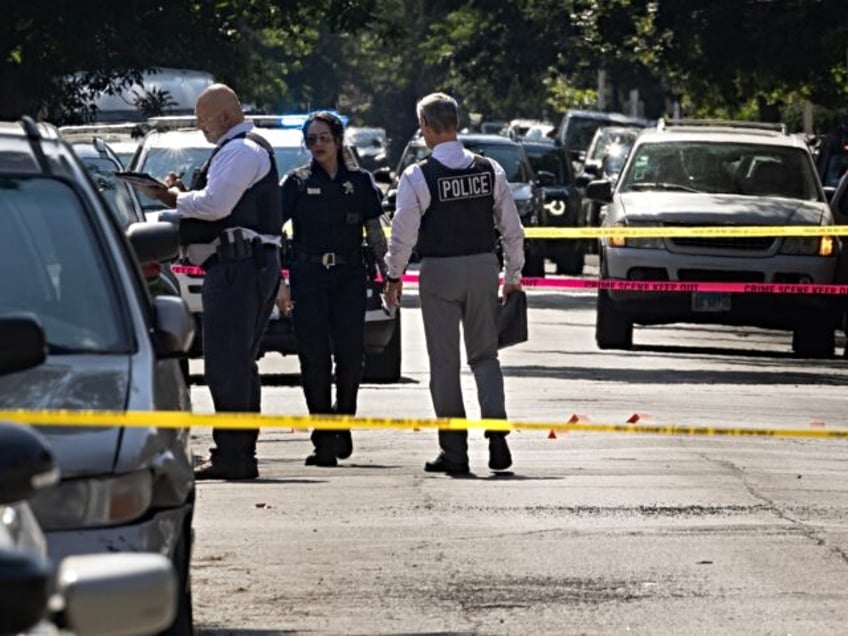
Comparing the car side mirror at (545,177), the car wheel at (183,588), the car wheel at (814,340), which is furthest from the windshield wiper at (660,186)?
the car wheel at (183,588)

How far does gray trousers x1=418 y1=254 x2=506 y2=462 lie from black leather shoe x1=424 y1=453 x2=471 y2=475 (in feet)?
0.10

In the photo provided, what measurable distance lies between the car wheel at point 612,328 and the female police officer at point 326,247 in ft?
26.7

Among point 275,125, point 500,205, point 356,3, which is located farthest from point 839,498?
point 356,3

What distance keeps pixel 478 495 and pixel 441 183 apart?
5.58 ft

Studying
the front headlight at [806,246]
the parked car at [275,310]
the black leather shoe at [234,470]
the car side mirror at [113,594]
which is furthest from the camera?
the front headlight at [806,246]

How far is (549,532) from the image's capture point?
10.4 m

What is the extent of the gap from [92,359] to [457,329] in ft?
18.0

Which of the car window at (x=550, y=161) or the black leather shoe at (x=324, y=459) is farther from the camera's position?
the car window at (x=550, y=161)

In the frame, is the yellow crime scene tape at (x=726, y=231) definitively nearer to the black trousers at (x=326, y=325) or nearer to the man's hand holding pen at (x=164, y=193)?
the black trousers at (x=326, y=325)

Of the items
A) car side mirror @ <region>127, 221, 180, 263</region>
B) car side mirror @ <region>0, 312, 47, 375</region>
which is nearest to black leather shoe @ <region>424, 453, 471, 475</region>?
car side mirror @ <region>127, 221, 180, 263</region>

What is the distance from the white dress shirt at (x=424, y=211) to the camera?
12.5 meters

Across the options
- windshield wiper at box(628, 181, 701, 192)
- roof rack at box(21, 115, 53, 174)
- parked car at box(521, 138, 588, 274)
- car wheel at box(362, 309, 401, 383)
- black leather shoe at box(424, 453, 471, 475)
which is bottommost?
parked car at box(521, 138, 588, 274)

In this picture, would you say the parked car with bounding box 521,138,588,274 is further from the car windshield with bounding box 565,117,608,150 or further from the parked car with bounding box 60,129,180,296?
the parked car with bounding box 60,129,180,296

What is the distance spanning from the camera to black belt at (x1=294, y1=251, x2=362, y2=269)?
13.1m
